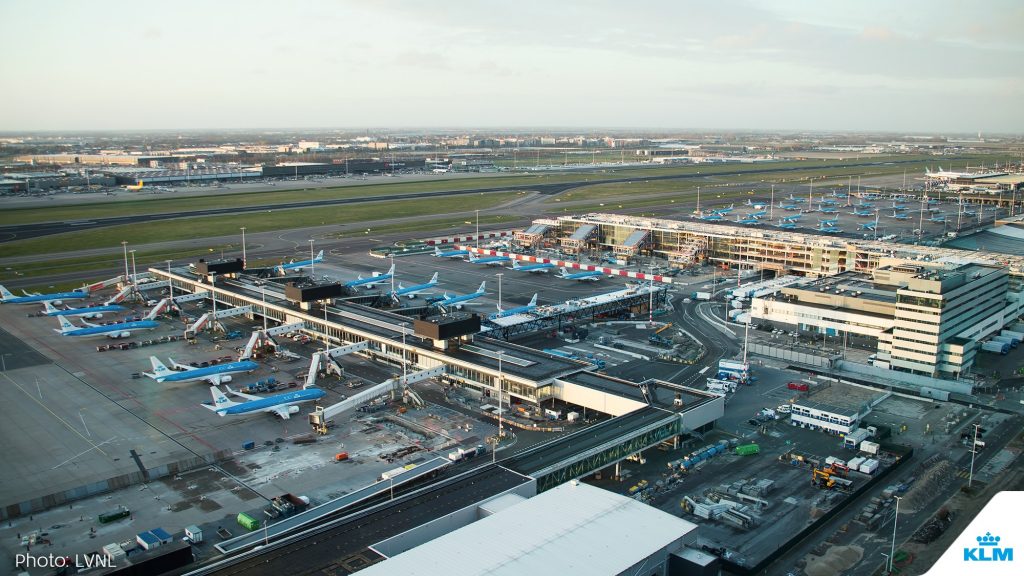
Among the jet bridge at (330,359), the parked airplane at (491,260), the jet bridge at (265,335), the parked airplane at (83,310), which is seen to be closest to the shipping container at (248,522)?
the jet bridge at (330,359)

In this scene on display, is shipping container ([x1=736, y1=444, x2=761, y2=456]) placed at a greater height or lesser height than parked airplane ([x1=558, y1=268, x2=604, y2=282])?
lesser

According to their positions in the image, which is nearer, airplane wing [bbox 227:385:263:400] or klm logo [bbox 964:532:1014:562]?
klm logo [bbox 964:532:1014:562]

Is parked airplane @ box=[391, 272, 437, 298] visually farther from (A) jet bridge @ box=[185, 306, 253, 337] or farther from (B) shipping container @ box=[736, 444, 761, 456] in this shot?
(B) shipping container @ box=[736, 444, 761, 456]

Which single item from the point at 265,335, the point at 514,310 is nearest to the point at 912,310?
the point at 514,310

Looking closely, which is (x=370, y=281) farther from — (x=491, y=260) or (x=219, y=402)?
(x=219, y=402)

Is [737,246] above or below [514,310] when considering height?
above

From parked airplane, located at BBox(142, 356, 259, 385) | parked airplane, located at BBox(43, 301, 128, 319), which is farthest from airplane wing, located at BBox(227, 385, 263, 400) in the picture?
parked airplane, located at BBox(43, 301, 128, 319)

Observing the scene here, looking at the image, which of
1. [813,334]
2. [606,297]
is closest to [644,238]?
[606,297]
